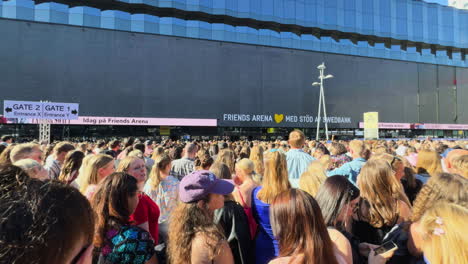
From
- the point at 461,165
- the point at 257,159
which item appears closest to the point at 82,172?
the point at 257,159

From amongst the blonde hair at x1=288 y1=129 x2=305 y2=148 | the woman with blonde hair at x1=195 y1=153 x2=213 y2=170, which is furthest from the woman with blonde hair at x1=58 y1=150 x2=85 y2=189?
the blonde hair at x1=288 y1=129 x2=305 y2=148

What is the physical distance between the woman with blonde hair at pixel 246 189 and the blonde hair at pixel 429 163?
301 centimetres

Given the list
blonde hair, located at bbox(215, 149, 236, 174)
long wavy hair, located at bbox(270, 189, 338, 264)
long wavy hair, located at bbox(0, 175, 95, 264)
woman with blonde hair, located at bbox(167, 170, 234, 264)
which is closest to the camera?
long wavy hair, located at bbox(0, 175, 95, 264)

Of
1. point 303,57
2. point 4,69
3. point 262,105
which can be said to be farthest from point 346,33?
point 4,69

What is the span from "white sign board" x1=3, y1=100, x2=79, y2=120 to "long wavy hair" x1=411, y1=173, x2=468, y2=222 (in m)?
12.7

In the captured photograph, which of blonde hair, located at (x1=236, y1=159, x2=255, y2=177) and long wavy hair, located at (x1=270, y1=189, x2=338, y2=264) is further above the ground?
blonde hair, located at (x1=236, y1=159, x2=255, y2=177)

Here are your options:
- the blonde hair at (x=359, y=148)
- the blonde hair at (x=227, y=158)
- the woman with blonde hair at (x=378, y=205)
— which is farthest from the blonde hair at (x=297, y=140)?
the woman with blonde hair at (x=378, y=205)

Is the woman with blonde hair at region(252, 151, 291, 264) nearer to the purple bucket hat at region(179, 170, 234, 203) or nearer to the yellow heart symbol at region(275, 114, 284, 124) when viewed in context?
the purple bucket hat at region(179, 170, 234, 203)

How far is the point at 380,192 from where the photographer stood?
2.89m

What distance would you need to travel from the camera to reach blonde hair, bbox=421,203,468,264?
1455 millimetres

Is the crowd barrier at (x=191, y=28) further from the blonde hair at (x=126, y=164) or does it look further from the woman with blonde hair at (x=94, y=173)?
the woman with blonde hair at (x=94, y=173)

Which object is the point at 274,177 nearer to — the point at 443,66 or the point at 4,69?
the point at 4,69

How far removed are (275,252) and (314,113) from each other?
34.2 meters

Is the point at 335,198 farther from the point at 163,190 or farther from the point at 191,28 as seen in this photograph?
the point at 191,28
